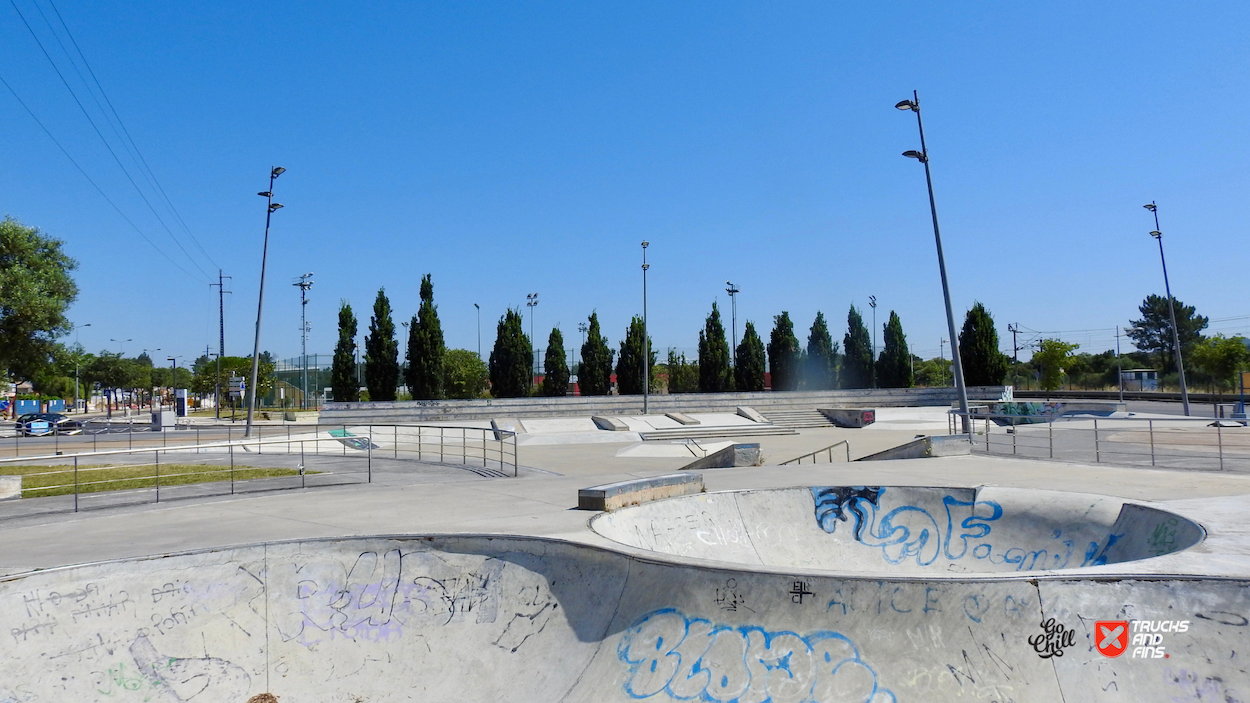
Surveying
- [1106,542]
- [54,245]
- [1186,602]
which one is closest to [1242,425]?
[1106,542]

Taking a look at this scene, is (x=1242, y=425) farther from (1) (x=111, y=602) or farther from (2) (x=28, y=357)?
(2) (x=28, y=357)

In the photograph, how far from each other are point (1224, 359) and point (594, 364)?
46800 millimetres

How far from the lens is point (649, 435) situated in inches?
1210

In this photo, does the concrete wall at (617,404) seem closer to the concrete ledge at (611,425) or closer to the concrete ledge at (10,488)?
the concrete ledge at (611,425)

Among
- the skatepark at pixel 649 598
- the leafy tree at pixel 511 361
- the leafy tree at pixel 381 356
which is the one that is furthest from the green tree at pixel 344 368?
the skatepark at pixel 649 598

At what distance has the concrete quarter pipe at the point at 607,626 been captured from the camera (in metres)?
4.77

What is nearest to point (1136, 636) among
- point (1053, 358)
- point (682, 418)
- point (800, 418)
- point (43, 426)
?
point (682, 418)

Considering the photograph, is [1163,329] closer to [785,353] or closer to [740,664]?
[785,353]

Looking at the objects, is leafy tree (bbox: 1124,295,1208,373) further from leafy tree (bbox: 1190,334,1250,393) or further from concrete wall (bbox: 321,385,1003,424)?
concrete wall (bbox: 321,385,1003,424)

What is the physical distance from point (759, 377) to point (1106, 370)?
188 feet

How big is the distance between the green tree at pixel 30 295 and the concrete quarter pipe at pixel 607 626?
47.0 feet

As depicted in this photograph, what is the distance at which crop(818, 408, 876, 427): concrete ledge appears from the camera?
37406mm

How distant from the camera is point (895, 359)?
54219mm

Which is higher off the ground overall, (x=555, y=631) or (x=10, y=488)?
(x=10, y=488)
